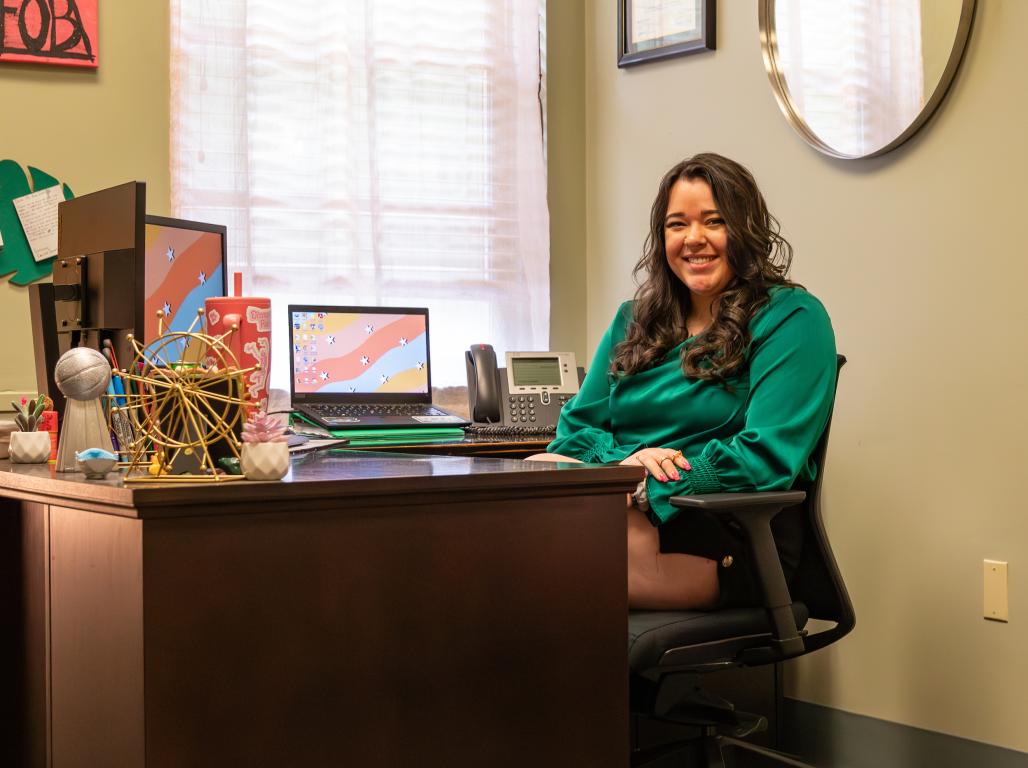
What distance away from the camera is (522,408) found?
2.97 meters

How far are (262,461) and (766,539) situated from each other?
0.91 metres

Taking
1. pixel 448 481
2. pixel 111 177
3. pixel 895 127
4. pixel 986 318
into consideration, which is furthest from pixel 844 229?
pixel 111 177

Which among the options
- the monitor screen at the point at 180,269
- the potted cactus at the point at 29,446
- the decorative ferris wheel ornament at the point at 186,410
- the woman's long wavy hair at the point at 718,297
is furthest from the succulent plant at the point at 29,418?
the woman's long wavy hair at the point at 718,297

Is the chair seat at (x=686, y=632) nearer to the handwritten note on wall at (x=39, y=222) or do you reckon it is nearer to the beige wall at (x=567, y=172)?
the beige wall at (x=567, y=172)

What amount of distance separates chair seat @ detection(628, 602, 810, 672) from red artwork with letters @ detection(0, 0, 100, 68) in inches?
78.6

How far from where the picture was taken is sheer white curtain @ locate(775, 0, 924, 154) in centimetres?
249

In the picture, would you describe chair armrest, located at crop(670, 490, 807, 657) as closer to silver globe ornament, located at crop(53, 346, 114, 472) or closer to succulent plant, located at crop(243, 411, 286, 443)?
succulent plant, located at crop(243, 411, 286, 443)

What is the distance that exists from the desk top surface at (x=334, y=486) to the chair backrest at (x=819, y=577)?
58 centimetres

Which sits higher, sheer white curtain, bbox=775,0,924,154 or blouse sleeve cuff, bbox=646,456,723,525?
sheer white curtain, bbox=775,0,924,154

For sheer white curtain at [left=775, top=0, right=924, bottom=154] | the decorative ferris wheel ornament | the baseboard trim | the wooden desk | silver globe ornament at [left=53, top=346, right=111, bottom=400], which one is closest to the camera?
the wooden desk

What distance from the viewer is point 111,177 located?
9.59 ft

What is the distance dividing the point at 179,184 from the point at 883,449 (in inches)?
72.7

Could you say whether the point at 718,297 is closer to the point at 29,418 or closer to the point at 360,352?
the point at 360,352

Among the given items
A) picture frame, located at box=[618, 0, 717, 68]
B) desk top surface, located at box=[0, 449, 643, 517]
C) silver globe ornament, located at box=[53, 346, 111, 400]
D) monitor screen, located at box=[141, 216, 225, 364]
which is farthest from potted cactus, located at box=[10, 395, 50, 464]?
picture frame, located at box=[618, 0, 717, 68]
